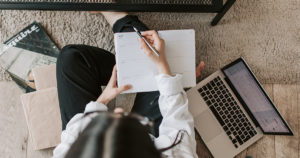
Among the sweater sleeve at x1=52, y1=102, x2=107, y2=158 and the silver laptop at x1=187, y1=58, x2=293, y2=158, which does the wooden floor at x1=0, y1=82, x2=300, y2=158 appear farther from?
the sweater sleeve at x1=52, y1=102, x2=107, y2=158

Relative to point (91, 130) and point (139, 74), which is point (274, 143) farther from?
point (91, 130)

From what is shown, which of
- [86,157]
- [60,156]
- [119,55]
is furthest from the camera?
[119,55]

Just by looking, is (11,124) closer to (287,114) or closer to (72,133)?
(72,133)

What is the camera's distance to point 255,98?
834 millimetres

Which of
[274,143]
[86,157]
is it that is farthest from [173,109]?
[274,143]

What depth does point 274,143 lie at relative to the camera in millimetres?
887

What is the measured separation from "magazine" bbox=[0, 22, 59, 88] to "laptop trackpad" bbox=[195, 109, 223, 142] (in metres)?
0.67

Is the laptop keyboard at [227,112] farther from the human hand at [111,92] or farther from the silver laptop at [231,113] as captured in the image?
the human hand at [111,92]

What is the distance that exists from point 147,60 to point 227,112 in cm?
37

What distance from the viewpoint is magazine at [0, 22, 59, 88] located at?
3.30 feet

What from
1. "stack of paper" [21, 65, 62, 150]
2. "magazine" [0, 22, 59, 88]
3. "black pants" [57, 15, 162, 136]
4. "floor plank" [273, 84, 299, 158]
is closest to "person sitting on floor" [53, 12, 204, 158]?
"black pants" [57, 15, 162, 136]

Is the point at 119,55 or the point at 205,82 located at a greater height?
the point at 119,55

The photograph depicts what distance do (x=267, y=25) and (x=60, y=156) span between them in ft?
3.09

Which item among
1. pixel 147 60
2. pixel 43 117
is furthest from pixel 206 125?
pixel 43 117
